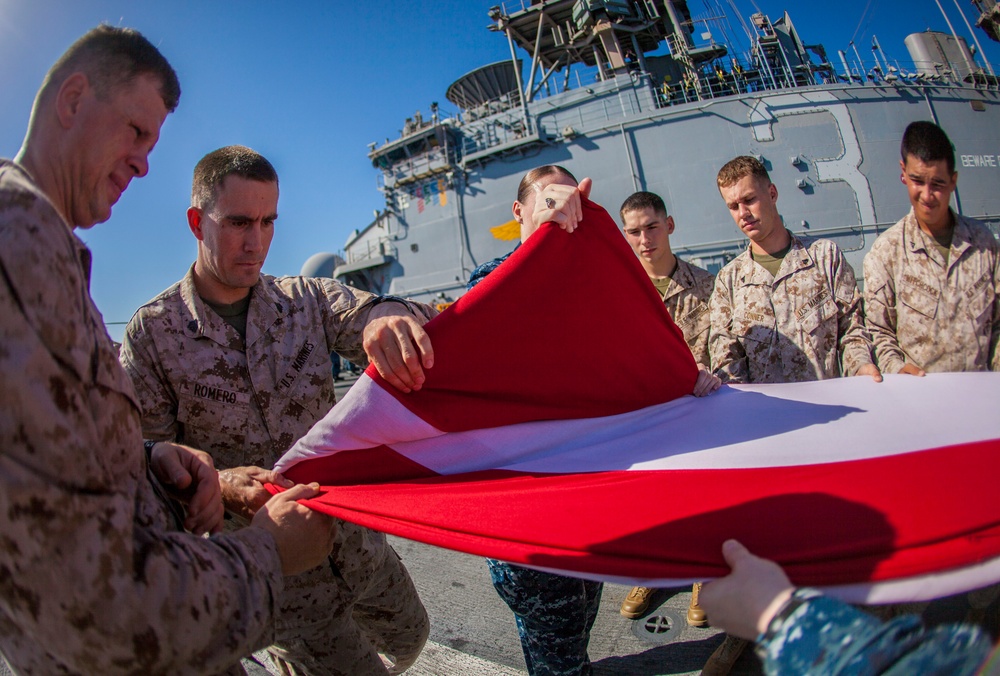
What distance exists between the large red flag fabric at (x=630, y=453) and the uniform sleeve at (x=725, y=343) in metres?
0.66

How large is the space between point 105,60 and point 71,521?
0.84 meters

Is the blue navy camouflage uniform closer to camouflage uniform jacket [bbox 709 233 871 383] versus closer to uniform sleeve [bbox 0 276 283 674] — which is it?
uniform sleeve [bbox 0 276 283 674]

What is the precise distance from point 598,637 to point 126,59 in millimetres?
2629

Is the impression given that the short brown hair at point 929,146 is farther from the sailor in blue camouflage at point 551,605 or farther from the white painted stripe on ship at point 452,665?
the white painted stripe on ship at point 452,665

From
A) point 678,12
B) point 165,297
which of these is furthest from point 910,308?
point 678,12

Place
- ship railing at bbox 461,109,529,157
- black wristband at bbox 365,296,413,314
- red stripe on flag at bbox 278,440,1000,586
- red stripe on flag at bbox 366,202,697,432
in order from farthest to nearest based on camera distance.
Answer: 1. ship railing at bbox 461,109,529,157
2. black wristband at bbox 365,296,413,314
3. red stripe on flag at bbox 366,202,697,432
4. red stripe on flag at bbox 278,440,1000,586

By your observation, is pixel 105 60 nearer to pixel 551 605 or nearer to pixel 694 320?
pixel 551 605

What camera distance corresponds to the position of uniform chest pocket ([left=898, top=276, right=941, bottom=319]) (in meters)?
2.42

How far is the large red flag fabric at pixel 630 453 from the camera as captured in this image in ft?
3.08

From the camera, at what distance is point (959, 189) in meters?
14.2

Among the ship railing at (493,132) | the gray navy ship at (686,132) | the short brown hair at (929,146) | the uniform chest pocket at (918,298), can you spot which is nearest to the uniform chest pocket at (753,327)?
the uniform chest pocket at (918,298)

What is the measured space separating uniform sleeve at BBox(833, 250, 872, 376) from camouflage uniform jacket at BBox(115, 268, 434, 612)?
202 cm

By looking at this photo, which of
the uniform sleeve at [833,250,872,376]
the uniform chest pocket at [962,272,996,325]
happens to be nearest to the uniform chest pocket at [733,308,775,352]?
the uniform sleeve at [833,250,872,376]

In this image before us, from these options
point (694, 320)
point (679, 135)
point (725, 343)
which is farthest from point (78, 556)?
point (679, 135)
